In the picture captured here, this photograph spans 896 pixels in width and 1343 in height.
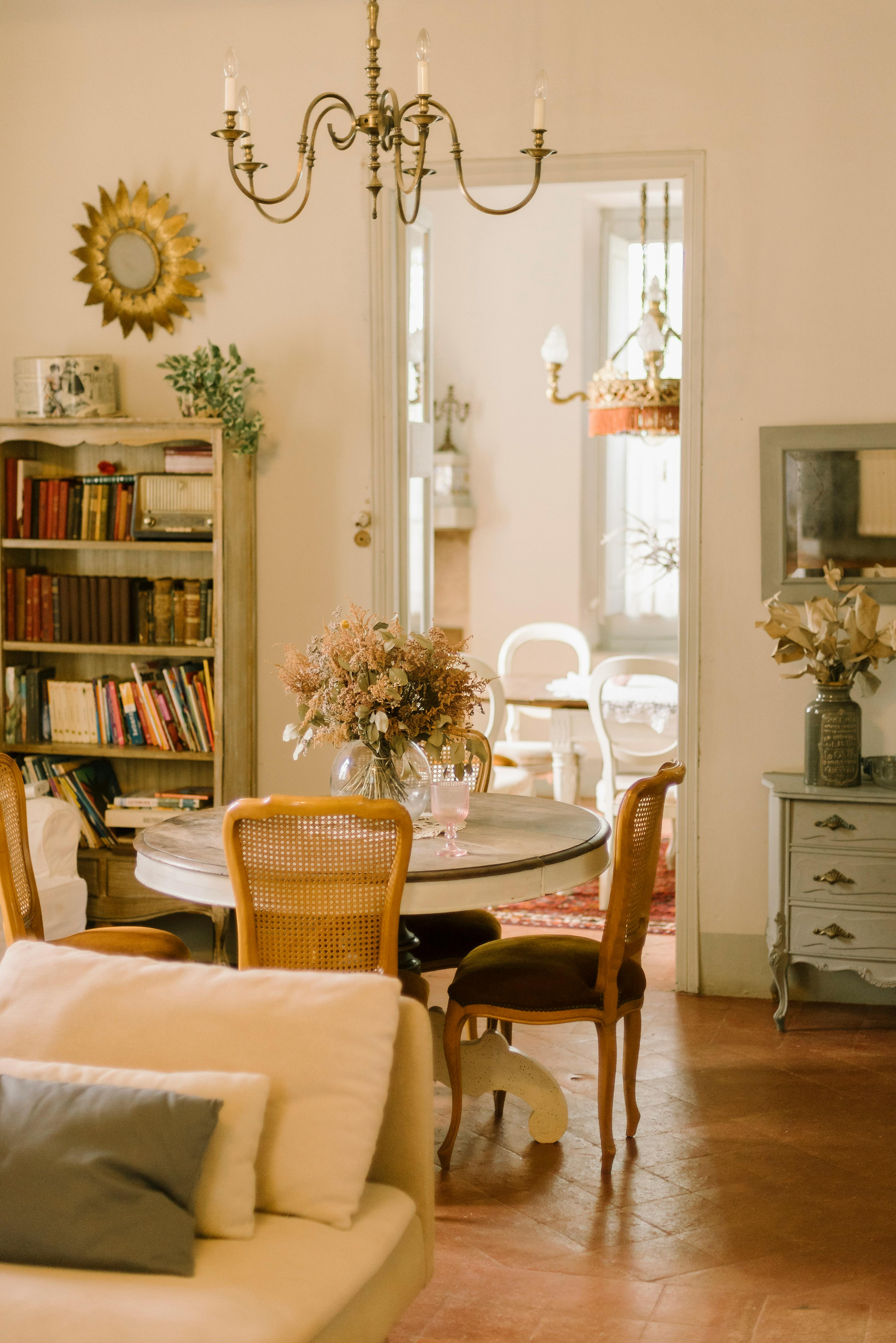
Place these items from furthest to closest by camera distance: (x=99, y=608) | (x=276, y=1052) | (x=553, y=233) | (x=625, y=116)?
1. (x=553, y=233)
2. (x=99, y=608)
3. (x=625, y=116)
4. (x=276, y=1052)

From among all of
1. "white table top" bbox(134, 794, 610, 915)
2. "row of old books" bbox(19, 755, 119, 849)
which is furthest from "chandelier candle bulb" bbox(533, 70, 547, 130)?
"row of old books" bbox(19, 755, 119, 849)

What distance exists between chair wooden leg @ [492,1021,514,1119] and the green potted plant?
7.23 ft

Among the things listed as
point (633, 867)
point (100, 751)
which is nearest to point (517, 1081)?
point (633, 867)

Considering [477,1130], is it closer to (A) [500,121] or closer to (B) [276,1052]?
(B) [276,1052]

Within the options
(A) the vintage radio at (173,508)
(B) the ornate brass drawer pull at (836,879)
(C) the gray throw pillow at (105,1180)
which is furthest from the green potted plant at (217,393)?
(C) the gray throw pillow at (105,1180)

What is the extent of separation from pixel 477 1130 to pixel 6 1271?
6.06ft

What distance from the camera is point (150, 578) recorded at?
16.2 feet

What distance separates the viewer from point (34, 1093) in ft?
6.22

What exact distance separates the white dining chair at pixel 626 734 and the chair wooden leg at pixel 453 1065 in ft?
6.69

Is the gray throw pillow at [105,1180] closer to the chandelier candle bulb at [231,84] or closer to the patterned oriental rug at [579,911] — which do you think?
the chandelier candle bulb at [231,84]

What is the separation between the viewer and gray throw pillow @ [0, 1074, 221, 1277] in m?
1.78

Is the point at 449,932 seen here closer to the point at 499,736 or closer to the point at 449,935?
the point at 449,935

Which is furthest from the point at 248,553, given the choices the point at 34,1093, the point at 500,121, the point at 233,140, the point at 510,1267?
the point at 34,1093

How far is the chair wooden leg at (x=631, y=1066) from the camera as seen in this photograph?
11.0 ft
